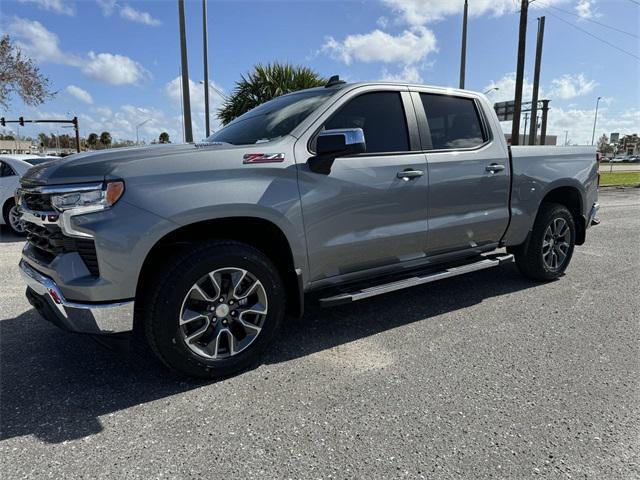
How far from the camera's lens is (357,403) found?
262 cm

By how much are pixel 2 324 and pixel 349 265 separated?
296 cm

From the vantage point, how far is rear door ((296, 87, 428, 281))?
10.4 feet

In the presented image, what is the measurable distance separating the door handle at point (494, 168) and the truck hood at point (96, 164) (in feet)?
7.95

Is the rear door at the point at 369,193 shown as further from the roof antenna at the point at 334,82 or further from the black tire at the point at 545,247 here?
the black tire at the point at 545,247

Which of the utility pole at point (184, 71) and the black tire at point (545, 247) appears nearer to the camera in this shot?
the black tire at point (545, 247)

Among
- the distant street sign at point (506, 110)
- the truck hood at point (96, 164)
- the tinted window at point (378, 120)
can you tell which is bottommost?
the truck hood at point (96, 164)

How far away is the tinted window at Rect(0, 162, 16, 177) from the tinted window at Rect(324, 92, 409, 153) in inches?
302

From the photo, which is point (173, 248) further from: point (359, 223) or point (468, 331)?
point (468, 331)

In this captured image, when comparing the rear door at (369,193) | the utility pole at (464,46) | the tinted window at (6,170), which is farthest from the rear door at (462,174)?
the utility pole at (464,46)

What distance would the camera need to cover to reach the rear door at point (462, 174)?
3.84 meters

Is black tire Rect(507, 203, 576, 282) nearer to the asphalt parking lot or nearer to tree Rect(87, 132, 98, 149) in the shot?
the asphalt parking lot

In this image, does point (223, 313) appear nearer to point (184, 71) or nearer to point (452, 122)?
point (452, 122)

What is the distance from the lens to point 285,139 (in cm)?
313

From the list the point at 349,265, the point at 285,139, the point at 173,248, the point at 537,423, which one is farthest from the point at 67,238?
the point at 537,423
